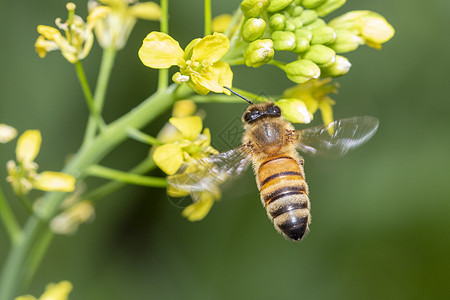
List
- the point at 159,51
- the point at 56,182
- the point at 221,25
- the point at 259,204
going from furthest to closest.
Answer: the point at 259,204 → the point at 221,25 → the point at 56,182 → the point at 159,51

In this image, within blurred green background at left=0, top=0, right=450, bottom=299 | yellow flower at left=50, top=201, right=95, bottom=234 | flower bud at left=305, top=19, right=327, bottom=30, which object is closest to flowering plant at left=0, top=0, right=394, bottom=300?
flower bud at left=305, top=19, right=327, bottom=30

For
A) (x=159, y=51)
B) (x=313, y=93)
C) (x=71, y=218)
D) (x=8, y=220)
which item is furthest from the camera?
(x=71, y=218)

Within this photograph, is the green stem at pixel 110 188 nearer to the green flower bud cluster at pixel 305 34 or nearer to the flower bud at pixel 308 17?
the green flower bud cluster at pixel 305 34

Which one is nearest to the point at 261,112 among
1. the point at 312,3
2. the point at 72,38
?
the point at 312,3

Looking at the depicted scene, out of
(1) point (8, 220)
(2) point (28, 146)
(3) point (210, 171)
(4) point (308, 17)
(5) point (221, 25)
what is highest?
(5) point (221, 25)

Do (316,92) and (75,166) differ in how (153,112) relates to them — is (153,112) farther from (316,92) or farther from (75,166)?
(316,92)

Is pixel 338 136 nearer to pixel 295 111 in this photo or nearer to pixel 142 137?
pixel 295 111

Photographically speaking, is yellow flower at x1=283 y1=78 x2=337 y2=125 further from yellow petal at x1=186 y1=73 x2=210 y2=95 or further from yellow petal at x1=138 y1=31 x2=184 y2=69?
yellow petal at x1=138 y1=31 x2=184 y2=69
